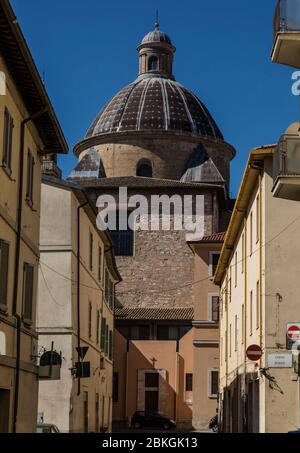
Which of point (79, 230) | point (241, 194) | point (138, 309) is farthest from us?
point (138, 309)

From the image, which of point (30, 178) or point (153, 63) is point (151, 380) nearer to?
point (153, 63)

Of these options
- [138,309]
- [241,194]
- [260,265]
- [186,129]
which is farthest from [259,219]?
[186,129]

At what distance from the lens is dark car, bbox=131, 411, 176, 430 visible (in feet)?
165

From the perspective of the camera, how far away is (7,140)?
17.8 meters

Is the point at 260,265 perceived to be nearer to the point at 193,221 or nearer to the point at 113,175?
the point at 193,221

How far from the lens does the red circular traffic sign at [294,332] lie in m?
21.8

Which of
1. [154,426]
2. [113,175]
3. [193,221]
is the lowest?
[154,426]

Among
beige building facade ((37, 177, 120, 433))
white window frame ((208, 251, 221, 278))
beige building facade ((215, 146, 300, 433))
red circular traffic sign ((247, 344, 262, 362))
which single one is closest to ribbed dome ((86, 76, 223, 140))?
white window frame ((208, 251, 221, 278))

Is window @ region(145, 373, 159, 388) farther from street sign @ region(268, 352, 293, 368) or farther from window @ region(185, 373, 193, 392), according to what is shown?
street sign @ region(268, 352, 293, 368)

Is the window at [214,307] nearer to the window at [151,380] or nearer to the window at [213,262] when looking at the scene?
the window at [213,262]

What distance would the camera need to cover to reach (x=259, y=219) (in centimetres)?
2505

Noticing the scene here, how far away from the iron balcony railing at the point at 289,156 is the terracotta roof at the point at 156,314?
39027 mm

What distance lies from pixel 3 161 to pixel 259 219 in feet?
31.3

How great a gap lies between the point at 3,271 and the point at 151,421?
34087 millimetres
